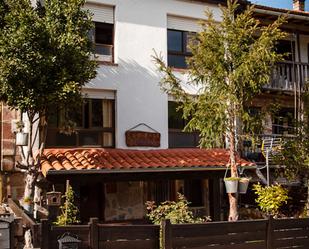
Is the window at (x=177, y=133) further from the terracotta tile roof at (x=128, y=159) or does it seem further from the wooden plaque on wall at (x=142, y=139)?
the wooden plaque on wall at (x=142, y=139)

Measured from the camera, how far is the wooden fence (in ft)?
26.5

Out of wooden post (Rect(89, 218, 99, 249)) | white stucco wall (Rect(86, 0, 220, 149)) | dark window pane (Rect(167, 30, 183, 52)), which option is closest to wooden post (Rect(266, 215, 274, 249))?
wooden post (Rect(89, 218, 99, 249))

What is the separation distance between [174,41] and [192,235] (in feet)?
29.9

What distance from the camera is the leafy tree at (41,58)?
10.8m

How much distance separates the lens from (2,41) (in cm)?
1079

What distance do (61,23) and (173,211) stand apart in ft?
17.0

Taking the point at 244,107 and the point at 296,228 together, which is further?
the point at 244,107

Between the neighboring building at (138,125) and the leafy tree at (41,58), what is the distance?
7.98ft

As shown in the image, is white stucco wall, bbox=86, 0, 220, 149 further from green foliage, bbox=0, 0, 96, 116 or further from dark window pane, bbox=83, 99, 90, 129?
green foliage, bbox=0, 0, 96, 116

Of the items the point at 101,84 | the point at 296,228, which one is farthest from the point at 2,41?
the point at 296,228

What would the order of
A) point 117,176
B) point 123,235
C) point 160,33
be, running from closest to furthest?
1. point 123,235
2. point 117,176
3. point 160,33

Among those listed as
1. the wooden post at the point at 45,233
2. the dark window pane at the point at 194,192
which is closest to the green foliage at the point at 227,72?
the dark window pane at the point at 194,192

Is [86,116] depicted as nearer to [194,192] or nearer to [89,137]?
[89,137]

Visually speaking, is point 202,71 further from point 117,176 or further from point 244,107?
point 117,176
